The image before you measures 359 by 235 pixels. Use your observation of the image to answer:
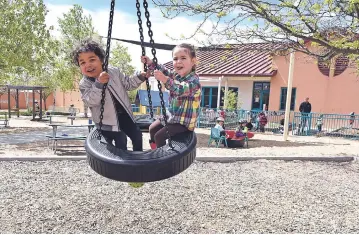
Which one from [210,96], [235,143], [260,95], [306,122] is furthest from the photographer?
[210,96]

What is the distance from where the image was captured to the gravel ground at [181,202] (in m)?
3.75

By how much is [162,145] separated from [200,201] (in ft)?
7.35

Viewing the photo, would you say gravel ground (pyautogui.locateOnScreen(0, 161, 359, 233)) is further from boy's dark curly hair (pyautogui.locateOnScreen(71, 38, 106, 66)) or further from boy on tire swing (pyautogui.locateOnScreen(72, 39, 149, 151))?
boy's dark curly hair (pyautogui.locateOnScreen(71, 38, 106, 66))

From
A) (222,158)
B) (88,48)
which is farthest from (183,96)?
(222,158)

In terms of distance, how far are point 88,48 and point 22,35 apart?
1086 centimetres

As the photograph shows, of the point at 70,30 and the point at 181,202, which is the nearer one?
the point at 181,202

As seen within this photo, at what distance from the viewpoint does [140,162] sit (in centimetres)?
214

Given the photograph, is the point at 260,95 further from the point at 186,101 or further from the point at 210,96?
the point at 186,101

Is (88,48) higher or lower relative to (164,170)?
higher

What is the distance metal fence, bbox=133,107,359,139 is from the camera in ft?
41.8

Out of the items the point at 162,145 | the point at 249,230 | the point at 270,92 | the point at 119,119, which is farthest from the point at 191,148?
Answer: the point at 270,92

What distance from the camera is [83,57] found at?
2.43 m

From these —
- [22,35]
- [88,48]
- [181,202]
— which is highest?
[22,35]

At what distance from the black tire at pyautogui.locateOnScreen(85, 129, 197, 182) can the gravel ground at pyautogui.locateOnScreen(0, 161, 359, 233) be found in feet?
5.42
